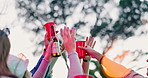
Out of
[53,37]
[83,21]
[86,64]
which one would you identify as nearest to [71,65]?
[53,37]

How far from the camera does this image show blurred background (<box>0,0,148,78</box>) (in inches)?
203

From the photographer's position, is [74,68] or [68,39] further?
[68,39]

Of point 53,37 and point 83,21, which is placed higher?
point 53,37

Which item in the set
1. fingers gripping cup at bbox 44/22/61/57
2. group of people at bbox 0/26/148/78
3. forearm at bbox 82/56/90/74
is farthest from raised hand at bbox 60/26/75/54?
forearm at bbox 82/56/90/74

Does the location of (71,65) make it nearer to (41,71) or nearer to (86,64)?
(41,71)

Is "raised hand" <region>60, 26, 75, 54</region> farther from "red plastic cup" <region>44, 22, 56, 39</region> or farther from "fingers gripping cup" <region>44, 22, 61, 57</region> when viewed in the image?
"red plastic cup" <region>44, 22, 56, 39</region>

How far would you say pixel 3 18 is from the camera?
511cm

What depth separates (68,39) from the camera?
5.86 feet

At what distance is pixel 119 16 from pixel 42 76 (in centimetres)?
393

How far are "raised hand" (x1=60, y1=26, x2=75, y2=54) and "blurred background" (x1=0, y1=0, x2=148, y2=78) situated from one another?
3165 mm

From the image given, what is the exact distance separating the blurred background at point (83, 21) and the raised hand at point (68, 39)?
3.16 meters

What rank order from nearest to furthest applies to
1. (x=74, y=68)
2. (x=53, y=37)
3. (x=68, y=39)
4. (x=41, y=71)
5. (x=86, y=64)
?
(x=74, y=68)
(x=68, y=39)
(x=41, y=71)
(x=53, y=37)
(x=86, y=64)

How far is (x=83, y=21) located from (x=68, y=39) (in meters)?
3.79

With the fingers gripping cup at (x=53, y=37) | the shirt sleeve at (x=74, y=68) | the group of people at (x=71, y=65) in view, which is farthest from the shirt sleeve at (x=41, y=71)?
the shirt sleeve at (x=74, y=68)
